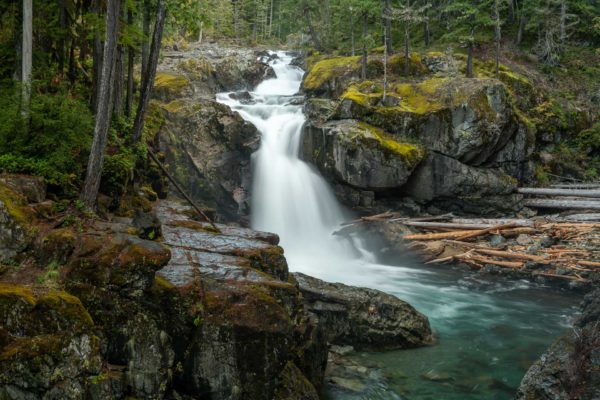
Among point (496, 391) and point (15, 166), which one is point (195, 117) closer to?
point (15, 166)

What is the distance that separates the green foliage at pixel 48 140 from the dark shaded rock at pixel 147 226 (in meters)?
1.42

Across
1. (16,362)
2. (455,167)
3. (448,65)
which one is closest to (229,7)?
(448,65)

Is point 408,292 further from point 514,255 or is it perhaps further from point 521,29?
point 521,29

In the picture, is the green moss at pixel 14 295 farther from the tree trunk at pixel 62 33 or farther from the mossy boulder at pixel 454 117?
the mossy boulder at pixel 454 117

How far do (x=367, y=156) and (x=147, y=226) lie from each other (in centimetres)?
1356

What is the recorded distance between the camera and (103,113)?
862 centimetres

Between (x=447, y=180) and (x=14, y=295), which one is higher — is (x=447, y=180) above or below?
above

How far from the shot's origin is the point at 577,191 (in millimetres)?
22609

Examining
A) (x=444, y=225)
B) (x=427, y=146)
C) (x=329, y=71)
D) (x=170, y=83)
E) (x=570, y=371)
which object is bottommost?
(x=444, y=225)

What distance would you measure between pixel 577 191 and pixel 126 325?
2356cm

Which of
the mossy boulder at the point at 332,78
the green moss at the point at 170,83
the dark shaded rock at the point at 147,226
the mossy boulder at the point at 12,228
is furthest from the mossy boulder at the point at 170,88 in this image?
the mossy boulder at the point at 12,228

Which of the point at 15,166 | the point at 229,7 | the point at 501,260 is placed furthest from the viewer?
the point at 229,7

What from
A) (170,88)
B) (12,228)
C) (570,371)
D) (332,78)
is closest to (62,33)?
(12,228)

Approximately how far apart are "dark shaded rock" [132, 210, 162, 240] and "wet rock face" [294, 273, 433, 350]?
363cm
